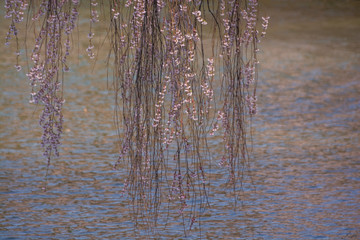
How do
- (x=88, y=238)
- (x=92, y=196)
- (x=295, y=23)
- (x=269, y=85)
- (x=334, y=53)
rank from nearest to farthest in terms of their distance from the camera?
(x=88, y=238), (x=92, y=196), (x=269, y=85), (x=334, y=53), (x=295, y=23)

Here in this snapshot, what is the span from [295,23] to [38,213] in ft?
31.0

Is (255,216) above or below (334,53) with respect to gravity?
below

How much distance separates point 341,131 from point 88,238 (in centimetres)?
333

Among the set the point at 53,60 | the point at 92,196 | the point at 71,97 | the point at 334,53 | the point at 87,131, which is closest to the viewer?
the point at 53,60

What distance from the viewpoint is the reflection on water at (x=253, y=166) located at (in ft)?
14.8

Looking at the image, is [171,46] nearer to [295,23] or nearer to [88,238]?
[88,238]

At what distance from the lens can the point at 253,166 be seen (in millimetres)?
5832

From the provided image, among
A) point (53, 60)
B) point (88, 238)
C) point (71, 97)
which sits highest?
point (53, 60)

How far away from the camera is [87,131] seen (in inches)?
267

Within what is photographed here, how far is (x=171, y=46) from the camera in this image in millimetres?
2363

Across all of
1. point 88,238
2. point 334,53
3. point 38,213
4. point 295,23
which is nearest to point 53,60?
point 88,238

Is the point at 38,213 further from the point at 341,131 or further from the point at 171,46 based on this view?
the point at 341,131

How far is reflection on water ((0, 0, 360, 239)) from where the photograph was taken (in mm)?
4520

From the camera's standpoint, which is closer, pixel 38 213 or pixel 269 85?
pixel 38 213
